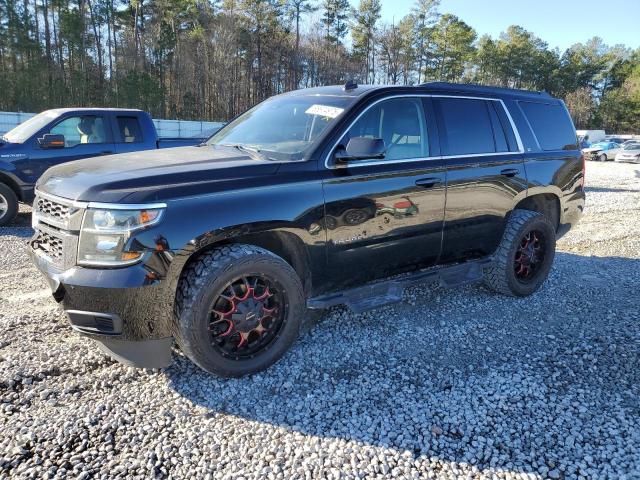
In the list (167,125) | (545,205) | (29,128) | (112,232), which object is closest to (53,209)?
(112,232)

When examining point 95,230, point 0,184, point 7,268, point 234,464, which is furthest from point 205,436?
point 0,184

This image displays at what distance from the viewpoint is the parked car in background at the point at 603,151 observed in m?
Answer: 32.2

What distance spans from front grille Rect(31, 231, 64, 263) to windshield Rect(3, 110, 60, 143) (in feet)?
18.3

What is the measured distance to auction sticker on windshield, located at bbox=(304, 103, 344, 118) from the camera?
356 centimetres

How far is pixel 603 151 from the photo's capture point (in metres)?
32.4

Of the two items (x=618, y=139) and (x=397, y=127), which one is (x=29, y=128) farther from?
(x=618, y=139)

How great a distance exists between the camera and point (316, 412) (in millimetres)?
2846

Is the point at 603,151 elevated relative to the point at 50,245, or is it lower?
elevated

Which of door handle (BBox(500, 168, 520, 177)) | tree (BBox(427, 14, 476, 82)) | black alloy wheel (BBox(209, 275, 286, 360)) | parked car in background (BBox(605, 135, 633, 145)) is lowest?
black alloy wheel (BBox(209, 275, 286, 360))

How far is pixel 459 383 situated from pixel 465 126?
7.56 ft

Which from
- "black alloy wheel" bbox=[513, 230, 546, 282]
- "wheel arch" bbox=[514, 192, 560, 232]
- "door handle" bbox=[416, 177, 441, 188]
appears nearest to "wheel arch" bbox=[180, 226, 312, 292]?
"door handle" bbox=[416, 177, 441, 188]

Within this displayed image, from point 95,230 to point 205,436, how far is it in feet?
4.29

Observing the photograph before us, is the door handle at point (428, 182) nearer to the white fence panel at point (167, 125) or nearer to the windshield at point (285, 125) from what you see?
the windshield at point (285, 125)

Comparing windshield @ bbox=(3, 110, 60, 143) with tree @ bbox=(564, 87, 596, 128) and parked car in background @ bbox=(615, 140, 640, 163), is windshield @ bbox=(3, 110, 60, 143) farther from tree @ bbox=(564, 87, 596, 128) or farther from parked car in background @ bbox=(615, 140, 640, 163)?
tree @ bbox=(564, 87, 596, 128)
